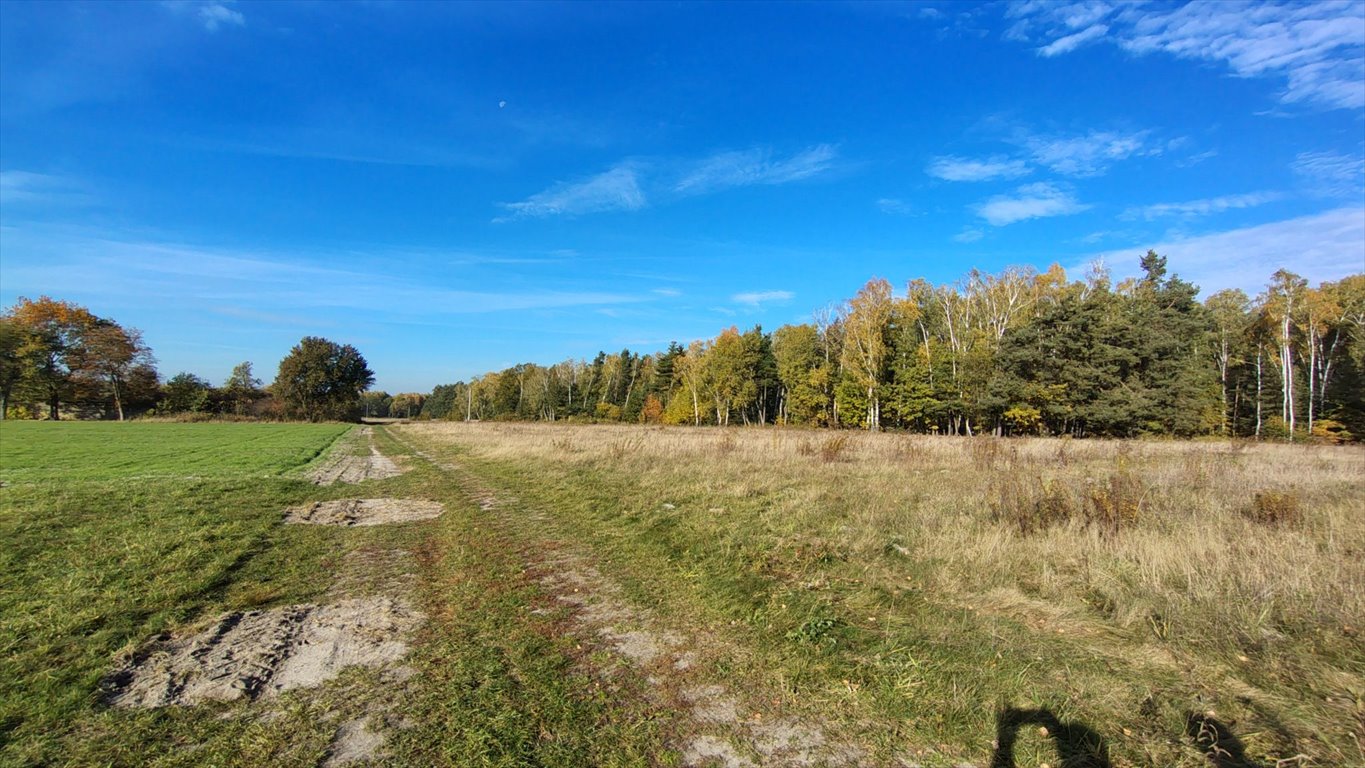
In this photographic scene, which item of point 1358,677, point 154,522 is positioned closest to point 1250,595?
point 1358,677

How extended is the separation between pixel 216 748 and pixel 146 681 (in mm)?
1317

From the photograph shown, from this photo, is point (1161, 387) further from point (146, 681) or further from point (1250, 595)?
point (146, 681)

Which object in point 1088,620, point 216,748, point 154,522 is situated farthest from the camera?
point 154,522

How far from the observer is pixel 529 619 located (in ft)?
15.8

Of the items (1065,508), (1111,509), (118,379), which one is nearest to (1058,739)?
(1111,509)

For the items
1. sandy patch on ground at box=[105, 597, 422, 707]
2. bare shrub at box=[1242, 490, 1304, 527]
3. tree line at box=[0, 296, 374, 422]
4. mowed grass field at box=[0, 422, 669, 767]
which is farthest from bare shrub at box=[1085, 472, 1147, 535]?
tree line at box=[0, 296, 374, 422]

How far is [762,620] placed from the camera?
486 cm

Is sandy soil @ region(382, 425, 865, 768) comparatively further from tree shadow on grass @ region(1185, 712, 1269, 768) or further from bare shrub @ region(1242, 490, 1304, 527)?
bare shrub @ region(1242, 490, 1304, 527)

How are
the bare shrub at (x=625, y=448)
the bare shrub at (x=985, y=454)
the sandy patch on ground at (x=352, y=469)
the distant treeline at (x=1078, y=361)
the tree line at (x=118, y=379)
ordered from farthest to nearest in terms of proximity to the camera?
the tree line at (x=118, y=379)
the distant treeline at (x=1078, y=361)
the bare shrub at (x=625, y=448)
the sandy patch on ground at (x=352, y=469)
the bare shrub at (x=985, y=454)

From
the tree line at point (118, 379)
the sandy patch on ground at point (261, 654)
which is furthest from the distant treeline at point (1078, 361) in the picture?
the tree line at point (118, 379)

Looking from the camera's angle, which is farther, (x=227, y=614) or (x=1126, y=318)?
Answer: (x=1126, y=318)

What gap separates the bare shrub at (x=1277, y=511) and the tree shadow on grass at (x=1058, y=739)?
23.9ft

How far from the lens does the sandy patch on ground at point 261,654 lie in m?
3.53

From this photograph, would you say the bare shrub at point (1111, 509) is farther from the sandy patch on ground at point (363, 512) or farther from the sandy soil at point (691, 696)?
the sandy patch on ground at point (363, 512)
